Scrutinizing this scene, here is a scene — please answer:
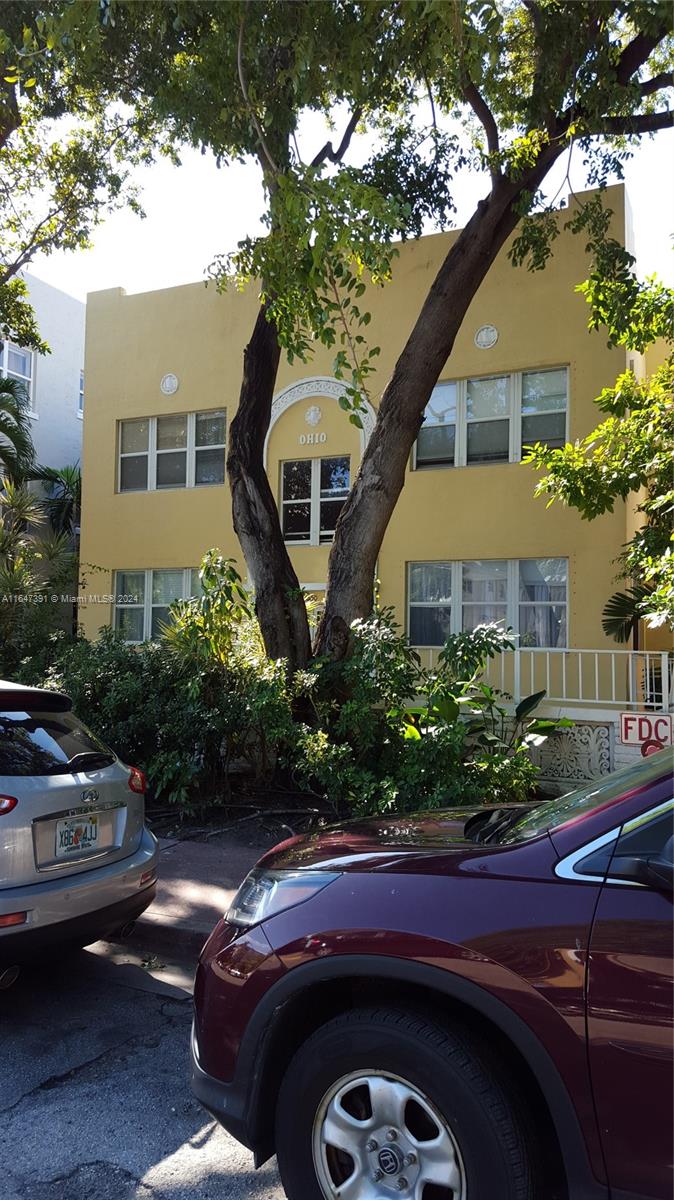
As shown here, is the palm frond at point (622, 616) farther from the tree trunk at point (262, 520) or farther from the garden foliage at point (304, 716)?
the tree trunk at point (262, 520)

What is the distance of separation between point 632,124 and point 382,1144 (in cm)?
882

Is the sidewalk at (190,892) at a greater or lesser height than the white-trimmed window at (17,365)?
lesser

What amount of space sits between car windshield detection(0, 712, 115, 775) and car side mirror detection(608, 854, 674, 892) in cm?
289

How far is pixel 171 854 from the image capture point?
6664 mm

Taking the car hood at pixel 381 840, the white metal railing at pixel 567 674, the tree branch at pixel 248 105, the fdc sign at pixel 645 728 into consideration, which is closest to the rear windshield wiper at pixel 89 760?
the car hood at pixel 381 840

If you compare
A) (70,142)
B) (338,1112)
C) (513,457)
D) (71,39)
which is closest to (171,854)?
(338,1112)

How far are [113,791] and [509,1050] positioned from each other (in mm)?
2721

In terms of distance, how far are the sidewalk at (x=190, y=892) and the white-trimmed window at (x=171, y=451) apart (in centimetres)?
825

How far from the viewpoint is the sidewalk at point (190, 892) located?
4.93 meters

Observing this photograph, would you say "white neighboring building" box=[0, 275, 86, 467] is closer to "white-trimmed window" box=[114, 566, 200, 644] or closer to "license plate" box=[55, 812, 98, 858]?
"white-trimmed window" box=[114, 566, 200, 644]

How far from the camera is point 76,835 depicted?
4023 millimetres

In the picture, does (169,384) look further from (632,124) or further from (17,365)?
(632,124)

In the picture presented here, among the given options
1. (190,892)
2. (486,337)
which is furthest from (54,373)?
(190,892)

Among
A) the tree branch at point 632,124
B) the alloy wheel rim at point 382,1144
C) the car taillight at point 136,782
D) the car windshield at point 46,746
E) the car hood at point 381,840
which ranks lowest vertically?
the alloy wheel rim at point 382,1144
